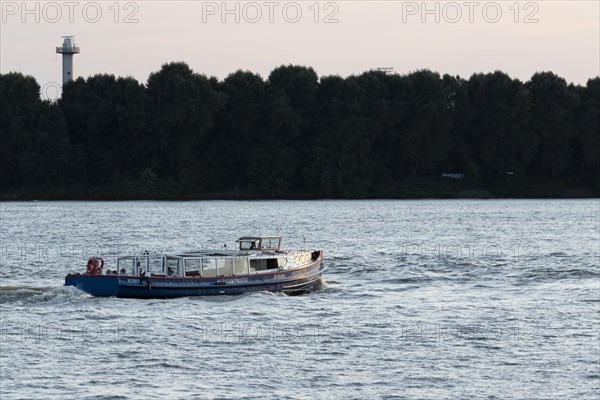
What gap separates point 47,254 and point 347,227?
4446cm

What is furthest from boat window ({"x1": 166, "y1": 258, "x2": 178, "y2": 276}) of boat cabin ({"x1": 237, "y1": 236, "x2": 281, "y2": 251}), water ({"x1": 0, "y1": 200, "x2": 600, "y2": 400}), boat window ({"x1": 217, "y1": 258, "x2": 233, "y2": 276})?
boat cabin ({"x1": 237, "y1": 236, "x2": 281, "y2": 251})

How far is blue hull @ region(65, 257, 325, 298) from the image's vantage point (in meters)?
65.6

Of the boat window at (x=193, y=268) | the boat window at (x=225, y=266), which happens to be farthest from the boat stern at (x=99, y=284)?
the boat window at (x=225, y=266)

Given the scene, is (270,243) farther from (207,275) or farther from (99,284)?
(99,284)

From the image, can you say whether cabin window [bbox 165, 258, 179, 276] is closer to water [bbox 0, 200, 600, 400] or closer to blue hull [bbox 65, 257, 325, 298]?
blue hull [bbox 65, 257, 325, 298]

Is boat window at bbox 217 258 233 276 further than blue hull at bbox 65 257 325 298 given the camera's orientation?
Yes

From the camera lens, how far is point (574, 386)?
44.2 meters

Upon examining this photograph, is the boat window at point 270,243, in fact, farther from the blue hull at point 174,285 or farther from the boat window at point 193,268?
the boat window at point 193,268

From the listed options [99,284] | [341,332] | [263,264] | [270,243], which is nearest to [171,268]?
[99,284]

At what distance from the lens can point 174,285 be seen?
6606cm

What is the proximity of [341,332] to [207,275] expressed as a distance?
49.1 feet

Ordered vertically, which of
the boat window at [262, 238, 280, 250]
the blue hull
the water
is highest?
the boat window at [262, 238, 280, 250]

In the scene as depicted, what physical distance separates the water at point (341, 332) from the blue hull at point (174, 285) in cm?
74

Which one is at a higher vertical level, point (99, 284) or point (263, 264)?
point (263, 264)
